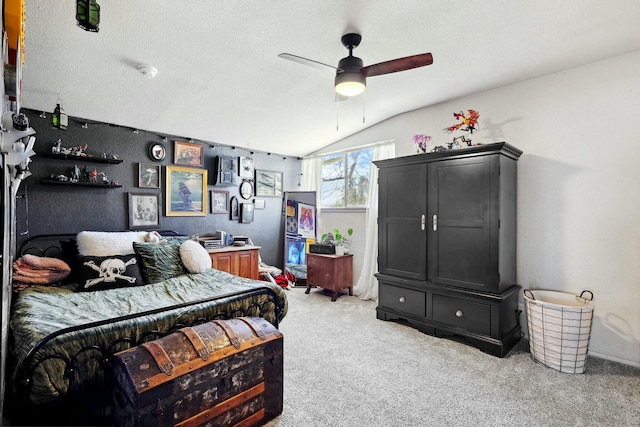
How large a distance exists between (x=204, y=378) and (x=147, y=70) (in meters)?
2.52

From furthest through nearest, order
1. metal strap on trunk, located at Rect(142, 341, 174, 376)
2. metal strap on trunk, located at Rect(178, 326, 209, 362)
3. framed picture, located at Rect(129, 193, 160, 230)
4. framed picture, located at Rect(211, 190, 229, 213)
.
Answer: framed picture, located at Rect(211, 190, 229, 213) < framed picture, located at Rect(129, 193, 160, 230) < metal strap on trunk, located at Rect(178, 326, 209, 362) < metal strap on trunk, located at Rect(142, 341, 174, 376)

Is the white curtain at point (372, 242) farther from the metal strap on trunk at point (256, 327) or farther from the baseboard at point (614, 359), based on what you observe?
the metal strap on trunk at point (256, 327)

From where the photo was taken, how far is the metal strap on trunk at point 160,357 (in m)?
1.55

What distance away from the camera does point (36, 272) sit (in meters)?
2.74

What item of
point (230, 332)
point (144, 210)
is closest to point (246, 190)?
point (144, 210)

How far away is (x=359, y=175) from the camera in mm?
5035

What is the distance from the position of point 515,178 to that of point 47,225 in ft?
Answer: 16.5

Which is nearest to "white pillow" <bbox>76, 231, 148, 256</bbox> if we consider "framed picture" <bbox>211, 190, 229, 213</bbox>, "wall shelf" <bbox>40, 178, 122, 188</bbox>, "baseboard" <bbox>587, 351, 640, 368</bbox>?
"wall shelf" <bbox>40, 178, 122, 188</bbox>

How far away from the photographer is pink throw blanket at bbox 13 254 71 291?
2.64 m

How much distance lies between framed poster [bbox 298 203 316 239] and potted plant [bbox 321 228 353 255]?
0.43 meters

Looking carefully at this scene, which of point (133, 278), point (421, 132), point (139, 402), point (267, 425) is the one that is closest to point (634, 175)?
point (421, 132)

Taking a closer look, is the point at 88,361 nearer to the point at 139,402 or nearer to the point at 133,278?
the point at 139,402

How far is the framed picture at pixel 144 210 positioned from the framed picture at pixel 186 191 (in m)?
0.17

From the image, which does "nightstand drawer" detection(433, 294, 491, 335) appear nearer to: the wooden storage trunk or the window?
the wooden storage trunk
